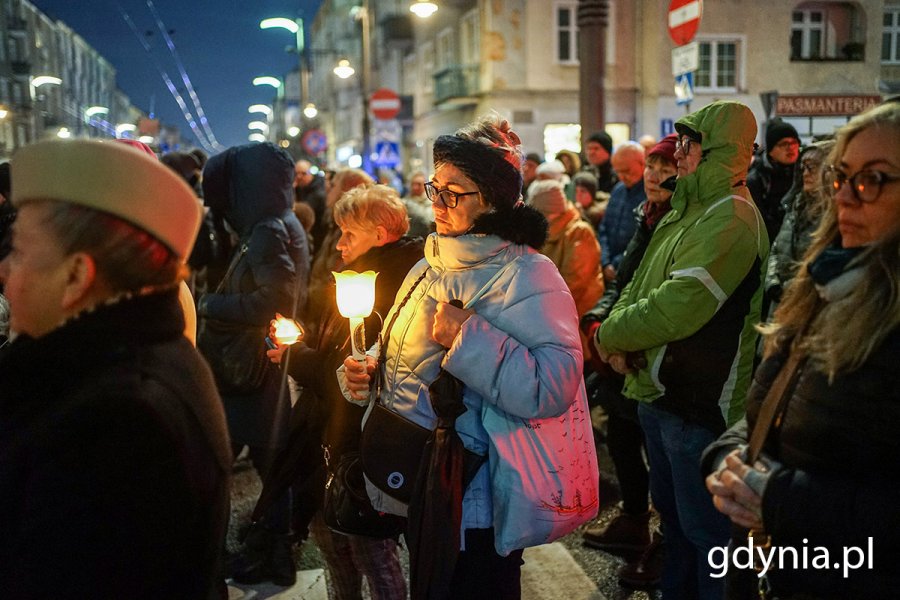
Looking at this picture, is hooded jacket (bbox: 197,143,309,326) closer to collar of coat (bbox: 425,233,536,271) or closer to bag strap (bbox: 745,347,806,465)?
collar of coat (bbox: 425,233,536,271)

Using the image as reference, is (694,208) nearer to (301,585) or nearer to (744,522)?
(744,522)

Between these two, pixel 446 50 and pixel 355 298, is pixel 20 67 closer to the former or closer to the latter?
pixel 446 50

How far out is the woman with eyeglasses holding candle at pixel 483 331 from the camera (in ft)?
8.24

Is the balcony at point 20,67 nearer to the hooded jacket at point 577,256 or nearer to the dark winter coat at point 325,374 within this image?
the hooded jacket at point 577,256

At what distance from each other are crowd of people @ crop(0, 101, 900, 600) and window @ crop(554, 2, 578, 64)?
2156 cm

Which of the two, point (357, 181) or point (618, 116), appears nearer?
point (357, 181)

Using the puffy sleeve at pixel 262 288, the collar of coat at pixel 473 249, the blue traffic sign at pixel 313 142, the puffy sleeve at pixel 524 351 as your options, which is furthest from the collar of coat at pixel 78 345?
the blue traffic sign at pixel 313 142

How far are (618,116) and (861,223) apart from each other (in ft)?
78.5

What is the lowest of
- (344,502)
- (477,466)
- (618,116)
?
(344,502)

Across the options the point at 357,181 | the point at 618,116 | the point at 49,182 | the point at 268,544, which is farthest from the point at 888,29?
the point at 49,182

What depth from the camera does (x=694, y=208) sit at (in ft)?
11.3

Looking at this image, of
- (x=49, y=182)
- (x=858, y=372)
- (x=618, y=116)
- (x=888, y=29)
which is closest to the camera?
(x=49, y=182)

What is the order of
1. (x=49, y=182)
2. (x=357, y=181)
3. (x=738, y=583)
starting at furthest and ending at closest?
(x=357, y=181) < (x=738, y=583) < (x=49, y=182)

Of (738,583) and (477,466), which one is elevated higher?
(477,466)
